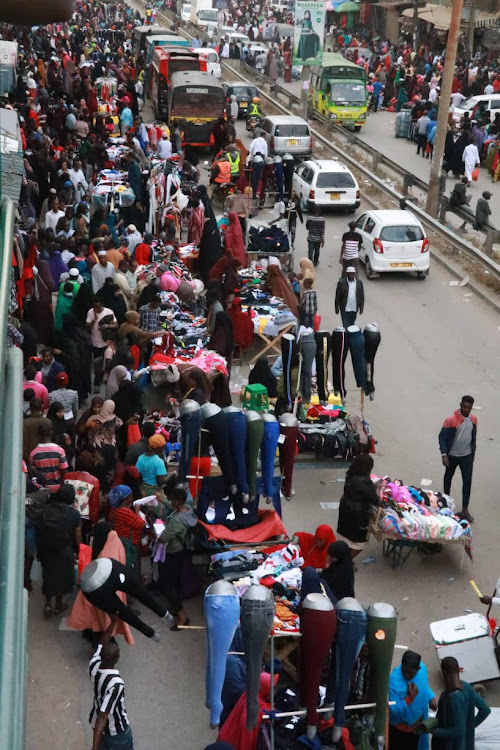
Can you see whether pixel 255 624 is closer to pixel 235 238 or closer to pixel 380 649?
pixel 380 649

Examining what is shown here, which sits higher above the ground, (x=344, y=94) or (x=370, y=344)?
(x=344, y=94)

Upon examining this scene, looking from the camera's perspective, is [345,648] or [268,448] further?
[268,448]

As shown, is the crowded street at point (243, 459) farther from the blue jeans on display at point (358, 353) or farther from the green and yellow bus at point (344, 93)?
the green and yellow bus at point (344, 93)

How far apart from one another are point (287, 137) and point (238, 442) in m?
20.3

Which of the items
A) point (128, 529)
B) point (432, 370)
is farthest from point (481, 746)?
point (432, 370)

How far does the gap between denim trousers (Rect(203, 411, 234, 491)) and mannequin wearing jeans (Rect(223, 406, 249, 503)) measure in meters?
0.04

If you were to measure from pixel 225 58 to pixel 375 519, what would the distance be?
44949 mm

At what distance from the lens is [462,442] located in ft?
34.4

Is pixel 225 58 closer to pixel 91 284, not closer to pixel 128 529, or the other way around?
pixel 91 284

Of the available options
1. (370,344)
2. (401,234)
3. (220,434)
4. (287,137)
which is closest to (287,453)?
(220,434)

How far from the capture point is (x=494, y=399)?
14.3 m

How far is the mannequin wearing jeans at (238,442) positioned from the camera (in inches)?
329

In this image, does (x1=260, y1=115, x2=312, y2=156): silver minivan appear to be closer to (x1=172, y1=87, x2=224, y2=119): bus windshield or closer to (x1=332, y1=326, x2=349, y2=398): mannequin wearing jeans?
(x1=172, y1=87, x2=224, y2=119): bus windshield

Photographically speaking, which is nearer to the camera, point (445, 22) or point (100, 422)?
point (100, 422)
